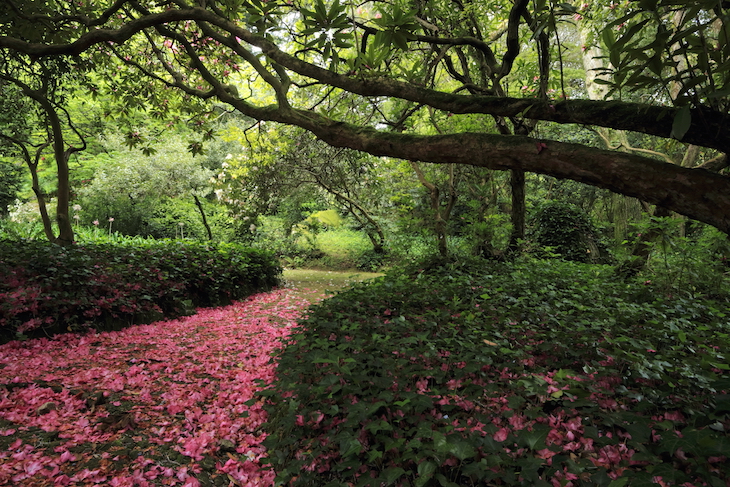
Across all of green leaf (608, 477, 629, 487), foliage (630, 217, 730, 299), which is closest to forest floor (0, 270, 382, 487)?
green leaf (608, 477, 629, 487)

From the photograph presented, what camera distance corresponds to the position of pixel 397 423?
7.10ft

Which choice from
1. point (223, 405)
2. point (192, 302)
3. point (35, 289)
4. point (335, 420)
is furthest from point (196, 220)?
point (335, 420)

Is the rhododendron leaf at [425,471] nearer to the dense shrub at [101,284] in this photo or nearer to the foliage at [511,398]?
the foliage at [511,398]

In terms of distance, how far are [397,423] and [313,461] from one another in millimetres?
510

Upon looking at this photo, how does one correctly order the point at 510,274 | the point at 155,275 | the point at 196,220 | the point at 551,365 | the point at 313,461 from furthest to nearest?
the point at 196,220 → the point at 155,275 → the point at 510,274 → the point at 551,365 → the point at 313,461

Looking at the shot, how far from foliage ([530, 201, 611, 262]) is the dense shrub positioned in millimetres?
7637

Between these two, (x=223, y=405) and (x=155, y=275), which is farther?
(x=155, y=275)

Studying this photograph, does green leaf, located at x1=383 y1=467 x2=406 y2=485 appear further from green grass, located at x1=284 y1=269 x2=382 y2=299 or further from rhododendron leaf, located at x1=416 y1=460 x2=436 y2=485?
green grass, located at x1=284 y1=269 x2=382 y2=299

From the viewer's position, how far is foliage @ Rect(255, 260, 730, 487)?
1646mm

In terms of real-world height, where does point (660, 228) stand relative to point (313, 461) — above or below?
above

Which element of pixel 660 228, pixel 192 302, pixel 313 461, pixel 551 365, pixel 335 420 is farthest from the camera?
pixel 192 302

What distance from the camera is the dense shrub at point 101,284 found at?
13.7ft

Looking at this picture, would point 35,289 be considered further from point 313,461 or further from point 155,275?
point 313,461

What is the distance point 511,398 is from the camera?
2059 millimetres
